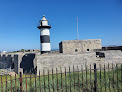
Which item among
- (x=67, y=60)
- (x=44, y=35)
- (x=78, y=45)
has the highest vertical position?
(x=44, y=35)

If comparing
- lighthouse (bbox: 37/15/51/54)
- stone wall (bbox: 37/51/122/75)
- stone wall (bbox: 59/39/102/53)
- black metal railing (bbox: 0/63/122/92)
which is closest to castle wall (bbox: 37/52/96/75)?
stone wall (bbox: 37/51/122/75)

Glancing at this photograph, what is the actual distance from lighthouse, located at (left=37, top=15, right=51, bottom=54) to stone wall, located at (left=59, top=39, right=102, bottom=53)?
602 centimetres

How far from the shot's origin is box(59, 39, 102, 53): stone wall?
65.4ft

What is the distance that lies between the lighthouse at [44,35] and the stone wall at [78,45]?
6019mm

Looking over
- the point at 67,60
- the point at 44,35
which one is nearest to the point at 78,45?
the point at 44,35

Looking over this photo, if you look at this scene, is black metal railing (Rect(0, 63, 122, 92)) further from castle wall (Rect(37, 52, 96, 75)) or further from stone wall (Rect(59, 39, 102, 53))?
stone wall (Rect(59, 39, 102, 53))

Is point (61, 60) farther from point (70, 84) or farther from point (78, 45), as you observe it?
point (78, 45)

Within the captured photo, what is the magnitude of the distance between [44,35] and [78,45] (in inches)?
353

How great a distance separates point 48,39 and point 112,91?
449 inches

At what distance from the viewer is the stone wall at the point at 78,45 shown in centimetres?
1994

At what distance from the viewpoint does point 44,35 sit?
46.8ft

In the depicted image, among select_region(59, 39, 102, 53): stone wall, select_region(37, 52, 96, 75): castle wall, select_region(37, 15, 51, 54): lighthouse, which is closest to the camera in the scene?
select_region(37, 52, 96, 75): castle wall

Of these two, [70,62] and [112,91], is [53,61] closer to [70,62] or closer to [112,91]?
[70,62]

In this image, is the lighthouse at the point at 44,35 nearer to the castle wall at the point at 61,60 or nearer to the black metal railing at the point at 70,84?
the castle wall at the point at 61,60
